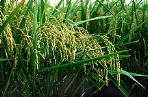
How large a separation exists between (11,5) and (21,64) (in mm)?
308

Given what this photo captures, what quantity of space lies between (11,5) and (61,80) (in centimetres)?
44

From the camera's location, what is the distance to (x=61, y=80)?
2006mm

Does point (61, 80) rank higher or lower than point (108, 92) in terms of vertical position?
higher

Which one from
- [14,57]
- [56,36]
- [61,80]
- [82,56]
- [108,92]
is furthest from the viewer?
[108,92]

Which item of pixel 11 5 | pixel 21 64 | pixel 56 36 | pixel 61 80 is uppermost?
pixel 11 5

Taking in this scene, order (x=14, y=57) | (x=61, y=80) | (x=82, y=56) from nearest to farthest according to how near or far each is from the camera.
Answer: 1. (x=14, y=57)
2. (x=82, y=56)
3. (x=61, y=80)

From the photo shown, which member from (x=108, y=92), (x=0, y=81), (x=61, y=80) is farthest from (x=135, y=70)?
(x=0, y=81)

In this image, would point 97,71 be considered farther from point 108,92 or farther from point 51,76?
point 108,92

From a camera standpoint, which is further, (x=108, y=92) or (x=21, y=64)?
(x=108, y=92)

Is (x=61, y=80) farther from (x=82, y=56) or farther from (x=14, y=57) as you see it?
(x=14, y=57)

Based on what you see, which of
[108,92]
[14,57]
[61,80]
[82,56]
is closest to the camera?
[14,57]

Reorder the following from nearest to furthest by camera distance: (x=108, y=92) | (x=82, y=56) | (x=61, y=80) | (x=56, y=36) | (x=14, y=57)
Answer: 1. (x=56, y=36)
2. (x=14, y=57)
3. (x=82, y=56)
4. (x=61, y=80)
5. (x=108, y=92)

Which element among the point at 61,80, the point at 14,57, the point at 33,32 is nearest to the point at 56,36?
the point at 33,32

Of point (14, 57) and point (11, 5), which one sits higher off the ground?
point (11, 5)
